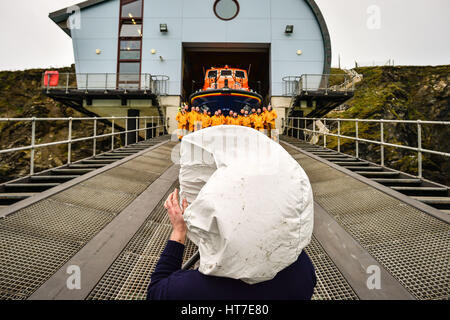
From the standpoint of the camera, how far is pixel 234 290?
87 centimetres

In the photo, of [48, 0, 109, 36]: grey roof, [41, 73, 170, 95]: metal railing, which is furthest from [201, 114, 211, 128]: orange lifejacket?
[48, 0, 109, 36]: grey roof

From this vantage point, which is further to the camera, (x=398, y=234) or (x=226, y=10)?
(x=226, y=10)

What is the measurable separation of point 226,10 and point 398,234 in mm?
15392

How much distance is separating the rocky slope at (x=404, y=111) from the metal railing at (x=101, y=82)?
13.3 meters

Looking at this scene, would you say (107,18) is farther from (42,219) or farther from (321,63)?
(42,219)

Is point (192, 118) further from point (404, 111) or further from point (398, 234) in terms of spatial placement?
point (404, 111)

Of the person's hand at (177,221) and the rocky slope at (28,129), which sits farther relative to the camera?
the rocky slope at (28,129)

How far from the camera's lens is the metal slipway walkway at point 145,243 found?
5.81 ft

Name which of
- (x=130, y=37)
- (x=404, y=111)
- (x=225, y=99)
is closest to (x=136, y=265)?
(x=225, y=99)

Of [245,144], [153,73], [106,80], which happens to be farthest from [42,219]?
[153,73]

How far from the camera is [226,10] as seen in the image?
14172 millimetres

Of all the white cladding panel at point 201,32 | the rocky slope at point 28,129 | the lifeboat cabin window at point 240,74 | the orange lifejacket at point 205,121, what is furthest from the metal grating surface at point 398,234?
the rocky slope at point 28,129

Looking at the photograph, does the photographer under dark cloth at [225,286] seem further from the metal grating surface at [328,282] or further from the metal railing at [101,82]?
the metal railing at [101,82]
